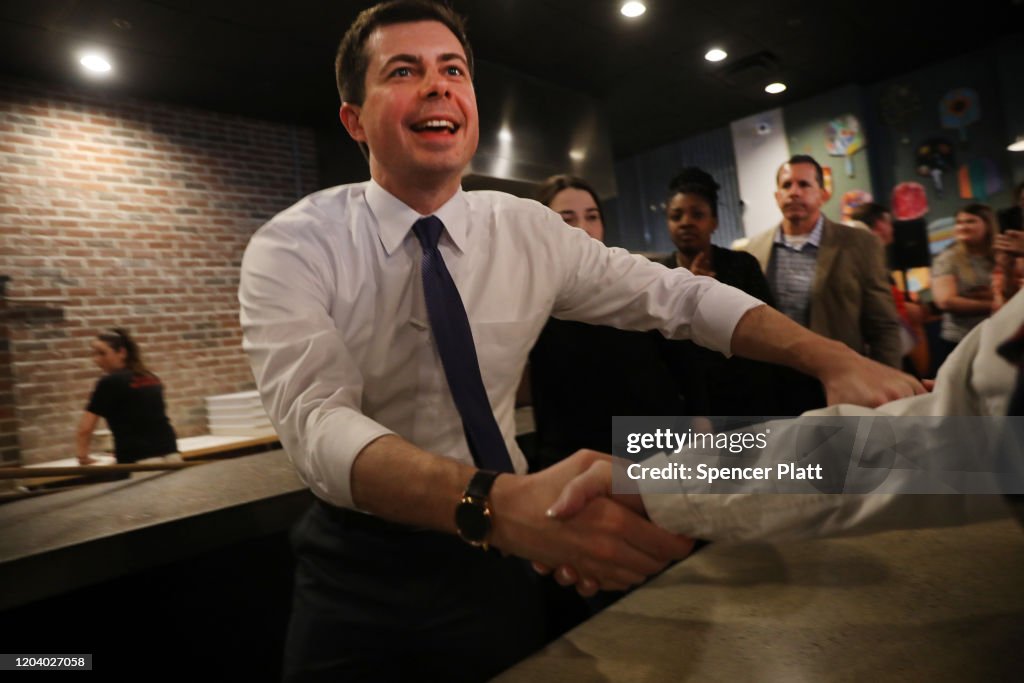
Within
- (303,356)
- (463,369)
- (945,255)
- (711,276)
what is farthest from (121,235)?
(945,255)

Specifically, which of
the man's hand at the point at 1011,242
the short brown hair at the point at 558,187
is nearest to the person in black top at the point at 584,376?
the short brown hair at the point at 558,187

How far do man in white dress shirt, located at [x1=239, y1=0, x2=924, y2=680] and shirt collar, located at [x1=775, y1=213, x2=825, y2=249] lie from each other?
3.6 inches

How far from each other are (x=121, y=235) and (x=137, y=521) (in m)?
0.29

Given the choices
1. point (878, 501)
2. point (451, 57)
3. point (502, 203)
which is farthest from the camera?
point (502, 203)

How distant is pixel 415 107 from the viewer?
50 centimetres

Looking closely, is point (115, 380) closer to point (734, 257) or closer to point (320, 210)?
point (320, 210)

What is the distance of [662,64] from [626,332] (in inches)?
12.1

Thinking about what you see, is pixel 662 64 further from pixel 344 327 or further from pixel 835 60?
pixel 344 327

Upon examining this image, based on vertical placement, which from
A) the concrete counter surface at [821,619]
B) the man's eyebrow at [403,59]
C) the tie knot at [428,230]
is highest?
the man's eyebrow at [403,59]

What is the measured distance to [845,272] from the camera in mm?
619

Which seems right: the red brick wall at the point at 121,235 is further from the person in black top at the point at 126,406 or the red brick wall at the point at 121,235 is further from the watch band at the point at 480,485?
the watch band at the point at 480,485

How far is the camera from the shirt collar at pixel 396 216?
1.85 ft

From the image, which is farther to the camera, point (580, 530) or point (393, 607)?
point (393, 607)

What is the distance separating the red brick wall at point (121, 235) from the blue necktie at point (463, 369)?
168 millimetres
